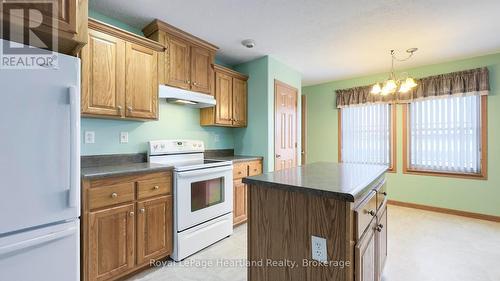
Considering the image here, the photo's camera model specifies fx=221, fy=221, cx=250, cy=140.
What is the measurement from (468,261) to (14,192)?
363cm

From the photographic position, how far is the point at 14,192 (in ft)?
3.67

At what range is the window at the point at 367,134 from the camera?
418 cm

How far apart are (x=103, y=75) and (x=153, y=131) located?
32.8 inches

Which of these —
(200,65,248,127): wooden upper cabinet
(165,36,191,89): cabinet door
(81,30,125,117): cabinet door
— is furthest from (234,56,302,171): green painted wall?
(81,30,125,117): cabinet door

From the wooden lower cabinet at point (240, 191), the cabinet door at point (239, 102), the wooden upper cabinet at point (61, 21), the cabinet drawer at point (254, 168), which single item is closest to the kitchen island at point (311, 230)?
the wooden upper cabinet at point (61, 21)

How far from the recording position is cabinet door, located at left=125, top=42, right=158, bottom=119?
211 centimetres

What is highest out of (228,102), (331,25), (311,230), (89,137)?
(331,25)

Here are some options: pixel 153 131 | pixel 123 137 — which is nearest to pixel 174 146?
pixel 153 131

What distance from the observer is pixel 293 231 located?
119 centimetres

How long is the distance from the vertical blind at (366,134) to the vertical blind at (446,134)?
402 millimetres

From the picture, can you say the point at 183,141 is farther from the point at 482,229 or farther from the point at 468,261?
the point at 482,229

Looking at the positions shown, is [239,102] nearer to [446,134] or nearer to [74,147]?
[74,147]

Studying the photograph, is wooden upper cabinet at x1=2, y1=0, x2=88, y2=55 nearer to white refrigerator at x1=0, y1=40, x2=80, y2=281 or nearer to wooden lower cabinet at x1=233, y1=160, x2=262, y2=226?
white refrigerator at x1=0, y1=40, x2=80, y2=281

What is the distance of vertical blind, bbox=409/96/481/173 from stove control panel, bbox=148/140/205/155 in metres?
3.72
